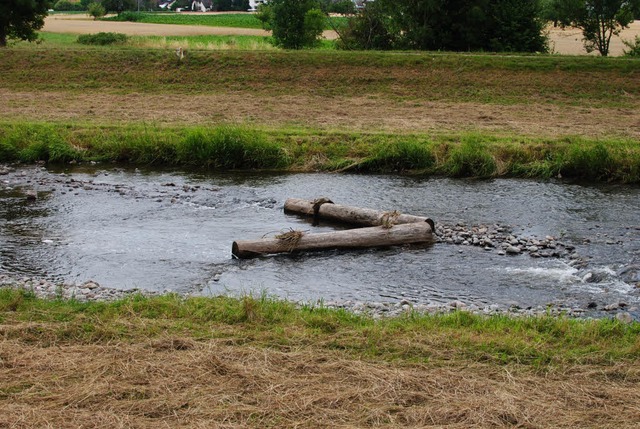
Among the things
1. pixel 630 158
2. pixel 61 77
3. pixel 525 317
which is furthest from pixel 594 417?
pixel 61 77

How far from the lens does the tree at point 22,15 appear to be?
35.6 m

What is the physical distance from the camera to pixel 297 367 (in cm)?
815

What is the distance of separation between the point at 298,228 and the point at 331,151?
6117 mm

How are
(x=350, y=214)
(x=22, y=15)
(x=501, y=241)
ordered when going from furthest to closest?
(x=22, y=15)
(x=350, y=214)
(x=501, y=241)

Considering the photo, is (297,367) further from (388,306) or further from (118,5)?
(118,5)

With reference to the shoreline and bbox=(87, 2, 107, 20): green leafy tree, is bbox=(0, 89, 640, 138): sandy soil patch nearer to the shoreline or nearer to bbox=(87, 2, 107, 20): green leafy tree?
the shoreline

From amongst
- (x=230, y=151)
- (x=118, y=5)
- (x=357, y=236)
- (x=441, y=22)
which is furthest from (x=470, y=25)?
(x=118, y=5)

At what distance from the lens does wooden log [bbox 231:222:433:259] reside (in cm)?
1336

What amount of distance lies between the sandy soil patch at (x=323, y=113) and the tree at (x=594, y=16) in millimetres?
12318

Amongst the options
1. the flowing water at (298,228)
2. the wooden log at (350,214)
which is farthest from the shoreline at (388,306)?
the wooden log at (350,214)

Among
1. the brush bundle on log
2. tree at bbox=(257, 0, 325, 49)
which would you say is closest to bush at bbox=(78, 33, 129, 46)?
tree at bbox=(257, 0, 325, 49)

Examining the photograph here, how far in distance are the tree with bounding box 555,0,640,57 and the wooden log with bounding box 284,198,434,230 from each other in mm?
25783

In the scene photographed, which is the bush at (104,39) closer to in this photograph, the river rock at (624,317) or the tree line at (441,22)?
the tree line at (441,22)

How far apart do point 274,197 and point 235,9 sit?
12711 centimetres
